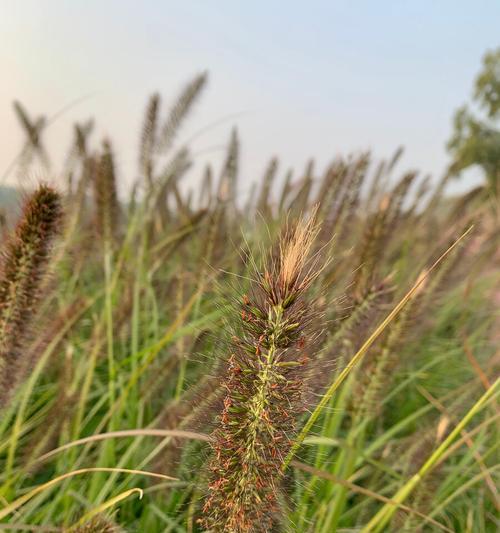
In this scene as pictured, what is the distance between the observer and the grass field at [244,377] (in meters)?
0.84

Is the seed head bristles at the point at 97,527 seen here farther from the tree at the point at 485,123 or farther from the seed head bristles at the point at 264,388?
the tree at the point at 485,123

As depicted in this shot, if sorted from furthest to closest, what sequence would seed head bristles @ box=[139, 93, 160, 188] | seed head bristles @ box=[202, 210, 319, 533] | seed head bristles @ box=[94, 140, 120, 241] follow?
seed head bristles @ box=[139, 93, 160, 188] < seed head bristles @ box=[94, 140, 120, 241] < seed head bristles @ box=[202, 210, 319, 533]

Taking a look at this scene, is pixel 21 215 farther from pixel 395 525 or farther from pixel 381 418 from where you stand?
pixel 381 418

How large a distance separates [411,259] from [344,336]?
9.28 ft

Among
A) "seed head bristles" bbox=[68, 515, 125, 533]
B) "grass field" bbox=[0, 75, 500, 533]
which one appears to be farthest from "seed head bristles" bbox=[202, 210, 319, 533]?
"seed head bristles" bbox=[68, 515, 125, 533]

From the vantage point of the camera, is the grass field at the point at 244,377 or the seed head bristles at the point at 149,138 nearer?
the grass field at the point at 244,377

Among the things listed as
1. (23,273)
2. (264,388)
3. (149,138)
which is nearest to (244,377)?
(264,388)

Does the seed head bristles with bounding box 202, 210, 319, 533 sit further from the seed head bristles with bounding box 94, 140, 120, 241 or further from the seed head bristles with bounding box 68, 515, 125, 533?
the seed head bristles with bounding box 94, 140, 120, 241

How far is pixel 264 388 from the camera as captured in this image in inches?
31.9

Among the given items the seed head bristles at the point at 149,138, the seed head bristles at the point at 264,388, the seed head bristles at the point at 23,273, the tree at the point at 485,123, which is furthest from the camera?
the tree at the point at 485,123

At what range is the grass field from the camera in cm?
84

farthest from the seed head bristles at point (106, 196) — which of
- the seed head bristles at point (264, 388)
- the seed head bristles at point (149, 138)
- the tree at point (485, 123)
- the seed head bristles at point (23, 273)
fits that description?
the tree at point (485, 123)

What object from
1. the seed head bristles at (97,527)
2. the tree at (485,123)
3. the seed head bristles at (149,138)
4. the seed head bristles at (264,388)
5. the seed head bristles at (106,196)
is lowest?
the seed head bristles at (97,527)

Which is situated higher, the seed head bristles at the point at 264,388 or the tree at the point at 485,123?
the tree at the point at 485,123
